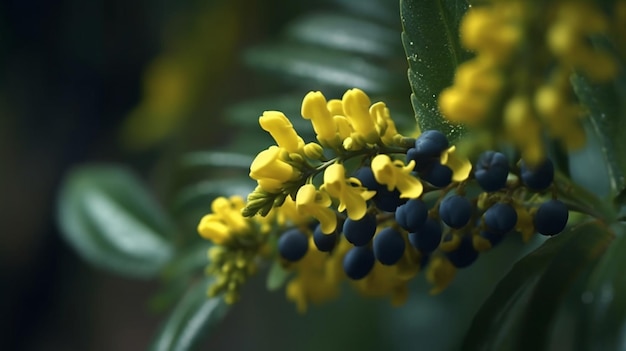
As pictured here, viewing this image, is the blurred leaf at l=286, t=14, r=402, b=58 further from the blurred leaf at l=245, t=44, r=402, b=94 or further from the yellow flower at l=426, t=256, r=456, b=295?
the yellow flower at l=426, t=256, r=456, b=295

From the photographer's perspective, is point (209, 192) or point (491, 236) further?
point (209, 192)

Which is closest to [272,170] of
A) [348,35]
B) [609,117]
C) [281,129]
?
[281,129]

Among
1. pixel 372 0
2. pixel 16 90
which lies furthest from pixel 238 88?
pixel 372 0

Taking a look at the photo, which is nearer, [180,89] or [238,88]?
[180,89]

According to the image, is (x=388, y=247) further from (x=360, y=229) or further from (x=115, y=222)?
(x=115, y=222)

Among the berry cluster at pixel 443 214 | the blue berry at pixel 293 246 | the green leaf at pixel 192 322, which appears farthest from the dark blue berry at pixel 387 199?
the green leaf at pixel 192 322

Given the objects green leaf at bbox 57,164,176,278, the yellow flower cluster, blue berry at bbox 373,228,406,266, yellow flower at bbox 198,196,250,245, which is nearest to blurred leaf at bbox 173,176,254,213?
green leaf at bbox 57,164,176,278

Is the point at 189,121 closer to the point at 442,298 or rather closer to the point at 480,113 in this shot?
the point at 442,298
